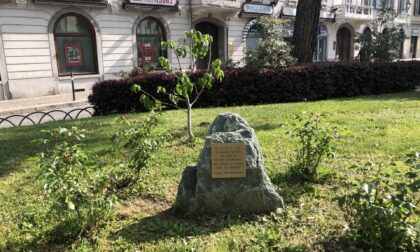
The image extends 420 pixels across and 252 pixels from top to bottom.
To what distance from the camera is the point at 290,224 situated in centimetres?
346

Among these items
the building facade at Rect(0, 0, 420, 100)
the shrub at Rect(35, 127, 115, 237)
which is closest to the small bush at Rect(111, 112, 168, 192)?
the shrub at Rect(35, 127, 115, 237)

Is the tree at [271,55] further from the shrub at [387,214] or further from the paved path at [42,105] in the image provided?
the shrub at [387,214]

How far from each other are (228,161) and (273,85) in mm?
7565

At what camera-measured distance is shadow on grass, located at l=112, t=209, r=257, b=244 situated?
3.31m

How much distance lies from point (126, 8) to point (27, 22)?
4492mm

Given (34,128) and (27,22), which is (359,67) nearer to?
(34,128)

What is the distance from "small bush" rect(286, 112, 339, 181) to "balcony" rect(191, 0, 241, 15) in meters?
16.6

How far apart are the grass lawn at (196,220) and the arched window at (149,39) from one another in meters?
12.1

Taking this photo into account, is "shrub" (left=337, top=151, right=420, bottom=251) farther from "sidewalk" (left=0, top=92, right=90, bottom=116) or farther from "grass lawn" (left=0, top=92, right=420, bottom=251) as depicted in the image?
Answer: "sidewalk" (left=0, top=92, right=90, bottom=116)

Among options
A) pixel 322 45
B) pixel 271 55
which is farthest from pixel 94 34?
pixel 322 45

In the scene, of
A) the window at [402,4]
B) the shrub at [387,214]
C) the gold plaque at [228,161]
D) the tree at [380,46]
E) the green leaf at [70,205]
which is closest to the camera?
the shrub at [387,214]

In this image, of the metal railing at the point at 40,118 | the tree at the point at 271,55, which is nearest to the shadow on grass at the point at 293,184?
the metal railing at the point at 40,118

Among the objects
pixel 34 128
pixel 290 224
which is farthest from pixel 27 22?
pixel 290 224

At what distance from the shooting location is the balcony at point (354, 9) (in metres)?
28.8
